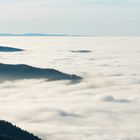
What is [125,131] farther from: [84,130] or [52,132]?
[52,132]

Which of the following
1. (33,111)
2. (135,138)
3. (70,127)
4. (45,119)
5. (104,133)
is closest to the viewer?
(135,138)

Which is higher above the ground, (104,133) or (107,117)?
(107,117)

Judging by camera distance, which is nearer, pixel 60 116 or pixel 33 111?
pixel 60 116

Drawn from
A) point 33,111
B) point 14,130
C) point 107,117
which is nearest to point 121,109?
point 107,117

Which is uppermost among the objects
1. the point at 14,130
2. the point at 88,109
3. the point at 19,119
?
the point at 88,109

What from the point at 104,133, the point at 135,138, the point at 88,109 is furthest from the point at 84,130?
the point at 88,109

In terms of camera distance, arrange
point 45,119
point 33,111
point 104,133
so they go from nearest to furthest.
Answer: point 104,133
point 45,119
point 33,111
